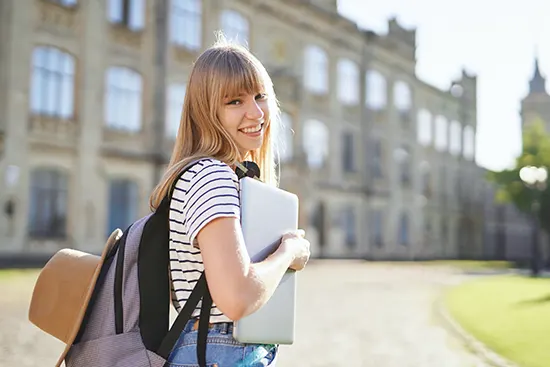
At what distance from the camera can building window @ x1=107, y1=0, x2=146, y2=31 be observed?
84.8 ft

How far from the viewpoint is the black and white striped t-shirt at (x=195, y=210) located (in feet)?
5.67

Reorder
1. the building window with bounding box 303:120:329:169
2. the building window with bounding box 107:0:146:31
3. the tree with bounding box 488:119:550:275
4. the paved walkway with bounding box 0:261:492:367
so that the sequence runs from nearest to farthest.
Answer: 1. the paved walkway with bounding box 0:261:492:367
2. the building window with bounding box 107:0:146:31
3. the building window with bounding box 303:120:329:169
4. the tree with bounding box 488:119:550:275

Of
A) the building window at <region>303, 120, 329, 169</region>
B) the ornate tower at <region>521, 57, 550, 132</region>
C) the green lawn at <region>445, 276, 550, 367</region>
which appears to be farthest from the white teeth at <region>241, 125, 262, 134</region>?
the ornate tower at <region>521, 57, 550, 132</region>

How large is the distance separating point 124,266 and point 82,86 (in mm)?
23593

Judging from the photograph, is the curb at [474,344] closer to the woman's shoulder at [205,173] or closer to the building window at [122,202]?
the woman's shoulder at [205,173]

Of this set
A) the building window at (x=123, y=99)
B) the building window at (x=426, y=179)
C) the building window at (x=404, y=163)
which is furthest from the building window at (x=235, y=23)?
the building window at (x=426, y=179)

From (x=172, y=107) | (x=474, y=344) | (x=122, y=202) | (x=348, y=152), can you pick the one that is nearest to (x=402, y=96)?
(x=348, y=152)

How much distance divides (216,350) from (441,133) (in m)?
48.7

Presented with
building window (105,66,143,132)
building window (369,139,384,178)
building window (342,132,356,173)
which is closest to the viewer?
building window (105,66,143,132)

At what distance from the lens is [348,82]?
3847 centimetres

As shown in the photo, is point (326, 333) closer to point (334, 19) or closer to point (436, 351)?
point (436, 351)

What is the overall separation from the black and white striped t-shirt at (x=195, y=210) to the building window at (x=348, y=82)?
36261 millimetres

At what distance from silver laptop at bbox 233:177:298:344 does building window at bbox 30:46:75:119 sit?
22.4 metres

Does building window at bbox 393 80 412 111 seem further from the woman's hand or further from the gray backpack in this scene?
the gray backpack
